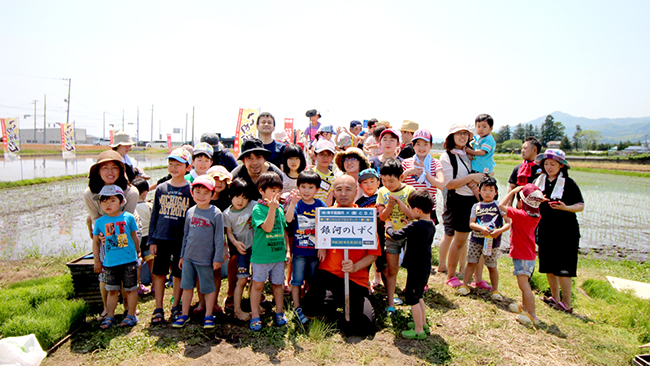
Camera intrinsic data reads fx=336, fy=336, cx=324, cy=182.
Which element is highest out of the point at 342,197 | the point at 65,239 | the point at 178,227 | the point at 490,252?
the point at 342,197

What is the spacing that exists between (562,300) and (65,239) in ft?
32.7

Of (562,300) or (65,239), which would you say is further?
(65,239)

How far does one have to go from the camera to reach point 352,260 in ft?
13.1

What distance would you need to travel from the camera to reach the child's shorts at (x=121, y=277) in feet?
12.2

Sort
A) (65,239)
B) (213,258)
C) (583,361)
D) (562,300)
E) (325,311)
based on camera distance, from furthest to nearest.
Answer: (65,239)
(562,300)
(325,311)
(213,258)
(583,361)

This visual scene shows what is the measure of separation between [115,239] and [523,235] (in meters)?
4.78

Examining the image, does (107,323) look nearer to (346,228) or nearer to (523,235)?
(346,228)

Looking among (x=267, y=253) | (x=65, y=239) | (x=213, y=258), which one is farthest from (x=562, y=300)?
(x=65, y=239)

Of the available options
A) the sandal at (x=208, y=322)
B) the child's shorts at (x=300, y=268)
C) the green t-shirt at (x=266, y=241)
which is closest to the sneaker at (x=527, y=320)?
the child's shorts at (x=300, y=268)

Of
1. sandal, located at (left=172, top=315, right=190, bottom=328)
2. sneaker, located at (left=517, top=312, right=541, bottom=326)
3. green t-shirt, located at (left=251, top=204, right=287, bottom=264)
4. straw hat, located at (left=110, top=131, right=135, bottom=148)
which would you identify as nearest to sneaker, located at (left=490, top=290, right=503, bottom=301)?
sneaker, located at (left=517, top=312, right=541, bottom=326)

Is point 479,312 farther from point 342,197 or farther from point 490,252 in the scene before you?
point 342,197

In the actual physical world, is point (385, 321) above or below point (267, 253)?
below

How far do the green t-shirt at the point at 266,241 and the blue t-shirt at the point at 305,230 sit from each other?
0.66 feet

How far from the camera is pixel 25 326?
3.36 m
